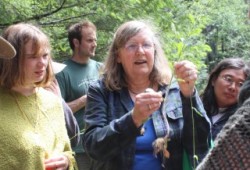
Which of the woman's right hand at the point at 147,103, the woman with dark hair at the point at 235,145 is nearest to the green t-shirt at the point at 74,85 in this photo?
the woman's right hand at the point at 147,103

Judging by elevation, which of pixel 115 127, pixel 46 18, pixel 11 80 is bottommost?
pixel 115 127

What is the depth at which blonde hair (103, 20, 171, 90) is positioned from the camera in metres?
2.63

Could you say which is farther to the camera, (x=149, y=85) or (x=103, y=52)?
(x=103, y=52)

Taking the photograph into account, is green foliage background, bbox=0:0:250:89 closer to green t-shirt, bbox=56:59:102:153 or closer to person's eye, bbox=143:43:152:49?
green t-shirt, bbox=56:59:102:153

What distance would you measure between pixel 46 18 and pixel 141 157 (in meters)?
4.77

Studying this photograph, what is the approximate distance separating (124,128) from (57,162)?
0.59 metres

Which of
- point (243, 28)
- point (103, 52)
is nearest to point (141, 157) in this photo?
point (103, 52)

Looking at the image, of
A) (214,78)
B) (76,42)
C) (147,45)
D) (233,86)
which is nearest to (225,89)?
(233,86)

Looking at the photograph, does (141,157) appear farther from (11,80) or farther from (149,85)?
(11,80)

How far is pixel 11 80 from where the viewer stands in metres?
2.63

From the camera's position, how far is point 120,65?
2721 mm

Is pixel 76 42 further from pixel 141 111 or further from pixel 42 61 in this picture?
pixel 141 111

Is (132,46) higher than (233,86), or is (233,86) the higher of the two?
(132,46)

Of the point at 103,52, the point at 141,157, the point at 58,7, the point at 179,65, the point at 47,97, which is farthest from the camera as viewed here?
the point at 103,52
